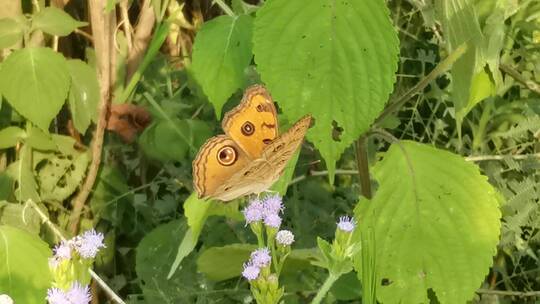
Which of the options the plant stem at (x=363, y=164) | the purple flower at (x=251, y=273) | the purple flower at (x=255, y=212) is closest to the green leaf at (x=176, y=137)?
the plant stem at (x=363, y=164)

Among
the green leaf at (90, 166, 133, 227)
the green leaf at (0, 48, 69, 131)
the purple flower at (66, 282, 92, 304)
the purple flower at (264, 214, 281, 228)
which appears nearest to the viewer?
the purple flower at (66, 282, 92, 304)

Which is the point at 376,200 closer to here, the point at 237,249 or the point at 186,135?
the point at 237,249

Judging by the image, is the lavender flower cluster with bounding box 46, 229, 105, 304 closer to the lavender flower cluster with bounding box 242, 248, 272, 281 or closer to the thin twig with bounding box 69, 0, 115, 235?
the lavender flower cluster with bounding box 242, 248, 272, 281

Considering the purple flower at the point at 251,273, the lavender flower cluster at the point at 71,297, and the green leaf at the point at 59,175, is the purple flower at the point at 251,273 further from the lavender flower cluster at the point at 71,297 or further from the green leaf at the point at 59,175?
the green leaf at the point at 59,175

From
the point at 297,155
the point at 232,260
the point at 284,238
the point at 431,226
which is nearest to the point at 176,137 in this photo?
the point at 232,260

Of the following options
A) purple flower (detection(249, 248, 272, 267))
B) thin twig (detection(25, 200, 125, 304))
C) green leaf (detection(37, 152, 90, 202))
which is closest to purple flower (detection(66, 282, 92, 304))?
thin twig (detection(25, 200, 125, 304))
